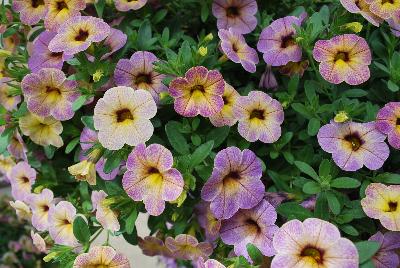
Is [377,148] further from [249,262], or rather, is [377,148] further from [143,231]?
[143,231]

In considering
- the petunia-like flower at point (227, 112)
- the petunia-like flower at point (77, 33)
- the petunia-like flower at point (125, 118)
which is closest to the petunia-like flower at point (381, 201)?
the petunia-like flower at point (227, 112)

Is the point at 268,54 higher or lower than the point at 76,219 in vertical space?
higher

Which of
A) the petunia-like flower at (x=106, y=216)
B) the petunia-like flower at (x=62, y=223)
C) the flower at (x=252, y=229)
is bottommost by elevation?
the petunia-like flower at (x=62, y=223)

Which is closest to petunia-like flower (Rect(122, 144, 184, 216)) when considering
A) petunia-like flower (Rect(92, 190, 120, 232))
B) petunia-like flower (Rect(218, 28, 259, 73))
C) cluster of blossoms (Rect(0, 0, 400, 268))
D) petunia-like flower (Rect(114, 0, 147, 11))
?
cluster of blossoms (Rect(0, 0, 400, 268))

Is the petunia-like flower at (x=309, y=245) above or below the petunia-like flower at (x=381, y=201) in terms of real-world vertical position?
above

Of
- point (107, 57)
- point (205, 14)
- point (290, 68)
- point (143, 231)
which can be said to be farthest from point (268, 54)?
point (143, 231)

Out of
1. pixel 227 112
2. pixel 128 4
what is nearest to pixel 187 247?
pixel 227 112

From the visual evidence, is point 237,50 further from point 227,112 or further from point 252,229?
point 252,229

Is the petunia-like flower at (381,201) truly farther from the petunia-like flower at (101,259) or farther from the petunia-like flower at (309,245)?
the petunia-like flower at (101,259)
